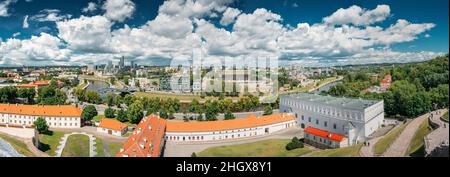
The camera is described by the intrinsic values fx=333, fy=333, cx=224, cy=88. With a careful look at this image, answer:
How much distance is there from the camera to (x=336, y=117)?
762 inches

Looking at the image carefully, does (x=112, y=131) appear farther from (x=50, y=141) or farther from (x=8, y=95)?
(x=8, y=95)

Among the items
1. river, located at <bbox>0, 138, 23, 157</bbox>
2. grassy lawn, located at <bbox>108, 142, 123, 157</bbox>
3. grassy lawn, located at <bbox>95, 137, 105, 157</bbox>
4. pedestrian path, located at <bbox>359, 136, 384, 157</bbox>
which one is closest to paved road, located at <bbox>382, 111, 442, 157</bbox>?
pedestrian path, located at <bbox>359, 136, 384, 157</bbox>

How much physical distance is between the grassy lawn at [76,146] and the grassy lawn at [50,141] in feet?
1.81

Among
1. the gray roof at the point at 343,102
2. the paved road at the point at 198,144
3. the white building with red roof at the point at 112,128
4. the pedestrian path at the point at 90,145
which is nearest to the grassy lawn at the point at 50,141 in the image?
the pedestrian path at the point at 90,145

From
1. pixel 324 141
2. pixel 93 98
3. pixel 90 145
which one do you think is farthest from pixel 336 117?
pixel 93 98

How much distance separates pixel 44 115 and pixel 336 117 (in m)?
18.4

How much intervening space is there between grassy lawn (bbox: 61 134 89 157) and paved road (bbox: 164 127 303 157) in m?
3.65

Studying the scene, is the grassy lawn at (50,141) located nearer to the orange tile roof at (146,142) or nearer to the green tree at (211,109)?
the orange tile roof at (146,142)

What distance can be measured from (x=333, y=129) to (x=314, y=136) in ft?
11.0

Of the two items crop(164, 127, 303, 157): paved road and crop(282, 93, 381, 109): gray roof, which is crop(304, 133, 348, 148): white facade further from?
crop(282, 93, 381, 109): gray roof
